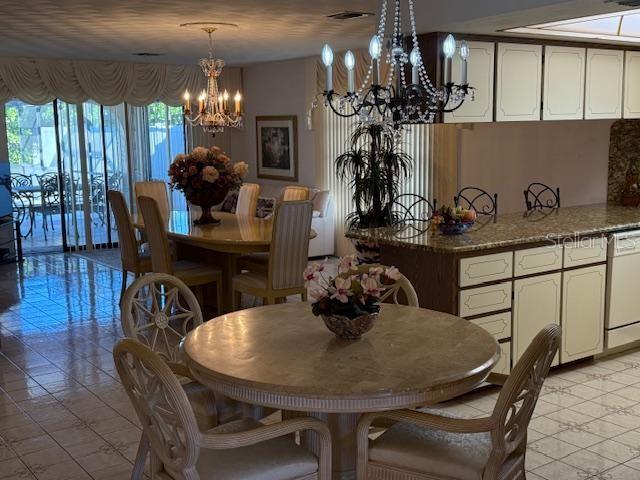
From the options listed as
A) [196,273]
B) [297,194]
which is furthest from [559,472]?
[297,194]

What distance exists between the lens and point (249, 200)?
299 inches

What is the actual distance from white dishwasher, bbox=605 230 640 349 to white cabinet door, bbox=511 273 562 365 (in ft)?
1.84

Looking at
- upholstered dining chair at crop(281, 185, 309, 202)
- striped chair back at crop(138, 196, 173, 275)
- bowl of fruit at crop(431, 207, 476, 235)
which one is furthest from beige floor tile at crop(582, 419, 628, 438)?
upholstered dining chair at crop(281, 185, 309, 202)

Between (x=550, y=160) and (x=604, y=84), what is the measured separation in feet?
9.32

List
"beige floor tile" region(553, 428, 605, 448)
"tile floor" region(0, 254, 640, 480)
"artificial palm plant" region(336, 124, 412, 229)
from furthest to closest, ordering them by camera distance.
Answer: "artificial palm plant" region(336, 124, 412, 229)
"beige floor tile" region(553, 428, 605, 448)
"tile floor" region(0, 254, 640, 480)

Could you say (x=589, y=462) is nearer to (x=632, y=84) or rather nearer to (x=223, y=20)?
(x=632, y=84)

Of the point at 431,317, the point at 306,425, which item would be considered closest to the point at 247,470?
the point at 306,425

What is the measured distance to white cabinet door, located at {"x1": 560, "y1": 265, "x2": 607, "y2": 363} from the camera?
185 inches

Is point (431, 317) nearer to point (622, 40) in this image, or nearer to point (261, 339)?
point (261, 339)

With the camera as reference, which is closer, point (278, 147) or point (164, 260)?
point (164, 260)

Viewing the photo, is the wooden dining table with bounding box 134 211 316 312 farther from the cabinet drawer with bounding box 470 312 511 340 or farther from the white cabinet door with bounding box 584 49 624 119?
the white cabinet door with bounding box 584 49 624 119

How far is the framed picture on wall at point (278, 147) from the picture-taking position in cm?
981

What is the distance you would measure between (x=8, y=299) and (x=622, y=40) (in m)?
6.06

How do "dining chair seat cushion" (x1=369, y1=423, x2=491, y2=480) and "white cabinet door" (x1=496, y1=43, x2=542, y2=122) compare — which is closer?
"dining chair seat cushion" (x1=369, y1=423, x2=491, y2=480)
